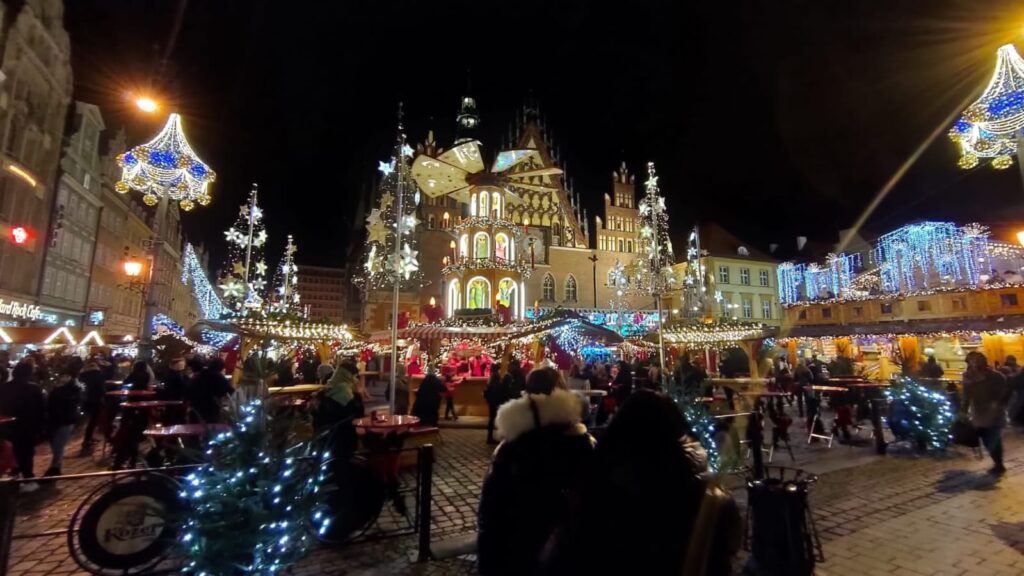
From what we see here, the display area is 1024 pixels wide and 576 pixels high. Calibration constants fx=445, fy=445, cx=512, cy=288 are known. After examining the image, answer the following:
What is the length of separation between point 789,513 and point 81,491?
8.89m

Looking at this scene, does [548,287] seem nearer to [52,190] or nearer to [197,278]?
[197,278]

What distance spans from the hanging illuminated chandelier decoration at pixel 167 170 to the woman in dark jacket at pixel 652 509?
12.9 metres

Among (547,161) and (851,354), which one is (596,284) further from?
(851,354)

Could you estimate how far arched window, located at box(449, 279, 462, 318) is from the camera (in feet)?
77.3

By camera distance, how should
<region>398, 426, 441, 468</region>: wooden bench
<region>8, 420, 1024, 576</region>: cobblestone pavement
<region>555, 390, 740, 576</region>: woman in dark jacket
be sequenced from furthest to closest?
<region>398, 426, 441, 468</region>: wooden bench → <region>8, 420, 1024, 576</region>: cobblestone pavement → <region>555, 390, 740, 576</region>: woman in dark jacket

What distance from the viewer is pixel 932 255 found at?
27.2 metres

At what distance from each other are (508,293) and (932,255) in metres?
26.3

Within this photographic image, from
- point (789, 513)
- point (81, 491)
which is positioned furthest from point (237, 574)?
point (81, 491)

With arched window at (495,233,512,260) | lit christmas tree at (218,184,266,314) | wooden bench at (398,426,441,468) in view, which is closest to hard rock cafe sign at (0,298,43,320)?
lit christmas tree at (218,184,266,314)

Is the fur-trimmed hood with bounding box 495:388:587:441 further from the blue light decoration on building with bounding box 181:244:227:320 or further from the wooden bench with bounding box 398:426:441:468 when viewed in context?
the blue light decoration on building with bounding box 181:244:227:320

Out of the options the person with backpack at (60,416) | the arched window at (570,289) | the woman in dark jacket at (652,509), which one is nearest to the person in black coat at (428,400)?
the person with backpack at (60,416)

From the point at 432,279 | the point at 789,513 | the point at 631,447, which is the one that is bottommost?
the point at 789,513

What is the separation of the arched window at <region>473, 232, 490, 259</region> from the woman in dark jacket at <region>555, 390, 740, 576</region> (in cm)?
2183

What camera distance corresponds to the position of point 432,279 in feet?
133
